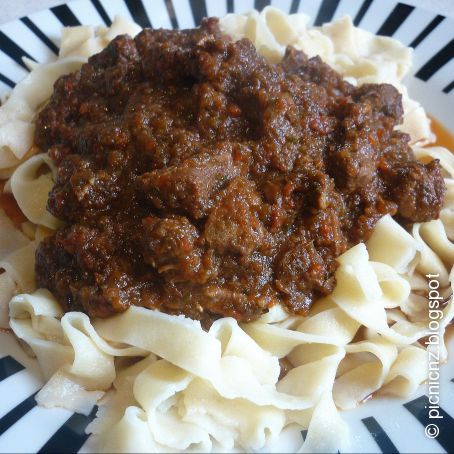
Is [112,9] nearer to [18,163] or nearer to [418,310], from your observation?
[18,163]

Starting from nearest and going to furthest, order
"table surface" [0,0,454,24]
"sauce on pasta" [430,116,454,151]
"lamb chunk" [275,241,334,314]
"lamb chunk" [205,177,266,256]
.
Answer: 1. "lamb chunk" [205,177,266,256]
2. "lamb chunk" [275,241,334,314]
3. "sauce on pasta" [430,116,454,151]
4. "table surface" [0,0,454,24]

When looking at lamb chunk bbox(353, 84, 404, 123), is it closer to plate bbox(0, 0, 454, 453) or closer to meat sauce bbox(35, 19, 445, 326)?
meat sauce bbox(35, 19, 445, 326)

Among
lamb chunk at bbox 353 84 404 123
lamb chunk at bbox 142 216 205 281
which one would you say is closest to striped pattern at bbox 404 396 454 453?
lamb chunk at bbox 142 216 205 281

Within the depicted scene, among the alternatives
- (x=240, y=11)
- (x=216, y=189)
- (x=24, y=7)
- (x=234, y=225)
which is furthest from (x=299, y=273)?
(x=24, y=7)

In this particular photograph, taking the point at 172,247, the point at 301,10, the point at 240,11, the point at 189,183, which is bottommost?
the point at 172,247

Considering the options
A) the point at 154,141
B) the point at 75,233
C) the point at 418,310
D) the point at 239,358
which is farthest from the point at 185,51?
the point at 418,310

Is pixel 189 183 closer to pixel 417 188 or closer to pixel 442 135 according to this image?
pixel 417 188

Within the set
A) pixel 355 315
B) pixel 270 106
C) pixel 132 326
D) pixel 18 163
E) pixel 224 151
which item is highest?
pixel 270 106
